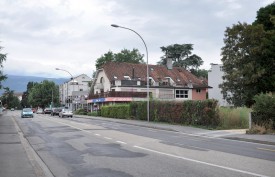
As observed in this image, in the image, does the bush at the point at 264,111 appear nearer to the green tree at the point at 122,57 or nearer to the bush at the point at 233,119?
the bush at the point at 233,119

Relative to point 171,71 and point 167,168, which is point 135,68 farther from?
point 167,168

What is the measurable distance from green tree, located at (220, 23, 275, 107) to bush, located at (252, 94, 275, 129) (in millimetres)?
15487

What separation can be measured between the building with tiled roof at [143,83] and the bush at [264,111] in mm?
41763

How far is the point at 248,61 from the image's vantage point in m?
43.4

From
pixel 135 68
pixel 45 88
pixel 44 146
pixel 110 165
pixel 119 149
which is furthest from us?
pixel 45 88

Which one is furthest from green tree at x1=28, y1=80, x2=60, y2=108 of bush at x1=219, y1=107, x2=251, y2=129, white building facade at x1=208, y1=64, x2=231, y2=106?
bush at x1=219, y1=107, x2=251, y2=129

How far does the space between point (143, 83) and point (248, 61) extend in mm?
30931

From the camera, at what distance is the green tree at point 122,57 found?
9900 cm

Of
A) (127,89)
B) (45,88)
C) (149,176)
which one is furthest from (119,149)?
(45,88)

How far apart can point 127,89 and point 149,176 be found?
198 ft

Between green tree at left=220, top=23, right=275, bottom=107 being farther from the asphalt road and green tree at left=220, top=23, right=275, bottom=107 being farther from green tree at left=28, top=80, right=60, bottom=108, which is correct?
green tree at left=28, top=80, right=60, bottom=108

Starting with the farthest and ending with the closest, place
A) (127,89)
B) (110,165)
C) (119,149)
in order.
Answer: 1. (127,89)
2. (119,149)
3. (110,165)

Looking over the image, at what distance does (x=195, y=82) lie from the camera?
7831 cm

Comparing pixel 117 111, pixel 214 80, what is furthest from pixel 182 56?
pixel 117 111
